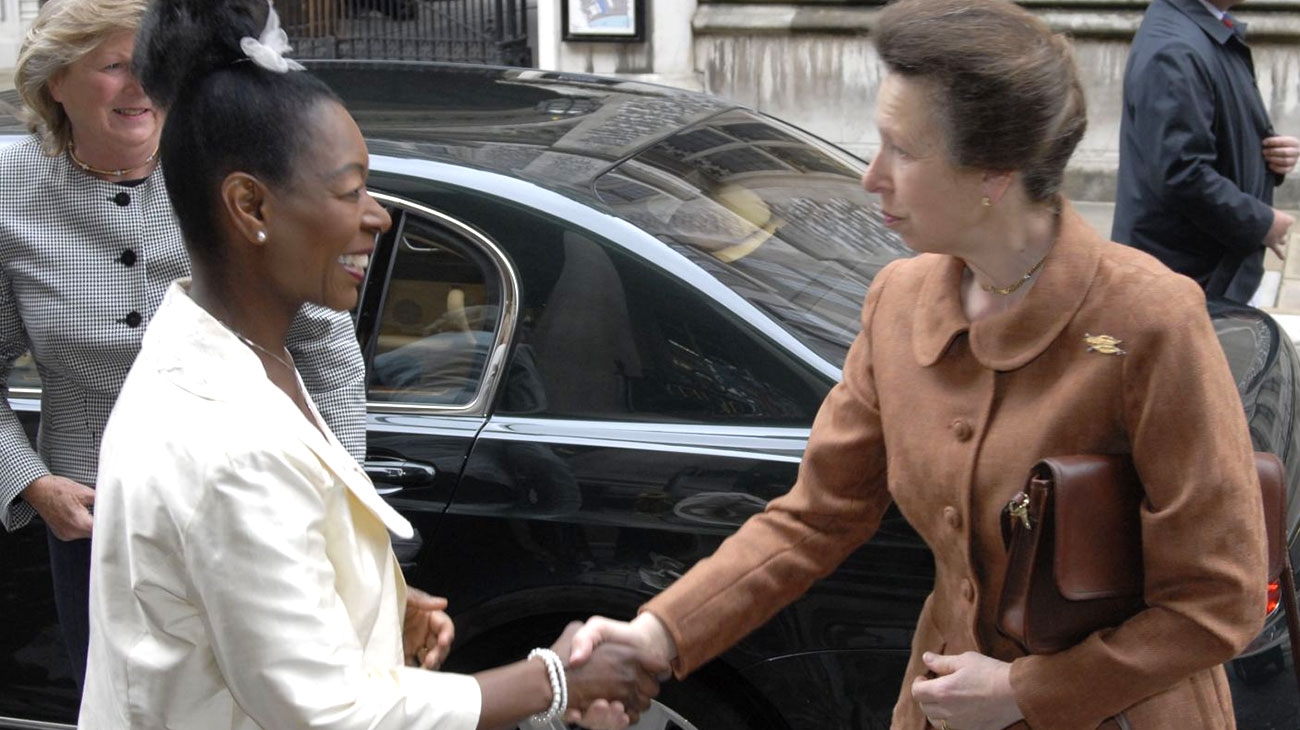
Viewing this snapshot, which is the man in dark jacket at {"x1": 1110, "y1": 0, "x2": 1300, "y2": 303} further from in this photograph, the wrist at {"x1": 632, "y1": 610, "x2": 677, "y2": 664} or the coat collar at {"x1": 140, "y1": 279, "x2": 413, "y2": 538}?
the coat collar at {"x1": 140, "y1": 279, "x2": 413, "y2": 538}

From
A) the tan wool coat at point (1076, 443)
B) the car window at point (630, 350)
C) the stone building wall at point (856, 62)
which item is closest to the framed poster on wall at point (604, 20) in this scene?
the stone building wall at point (856, 62)

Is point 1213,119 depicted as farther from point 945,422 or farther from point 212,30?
point 212,30

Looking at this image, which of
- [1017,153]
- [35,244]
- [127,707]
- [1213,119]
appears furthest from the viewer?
[1213,119]

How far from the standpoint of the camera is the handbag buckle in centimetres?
187

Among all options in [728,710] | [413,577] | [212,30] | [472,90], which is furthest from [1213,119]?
[212,30]

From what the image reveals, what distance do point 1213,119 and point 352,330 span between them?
2831 millimetres

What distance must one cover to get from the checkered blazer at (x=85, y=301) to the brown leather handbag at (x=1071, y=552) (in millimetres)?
1493

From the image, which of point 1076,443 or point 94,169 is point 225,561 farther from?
point 94,169

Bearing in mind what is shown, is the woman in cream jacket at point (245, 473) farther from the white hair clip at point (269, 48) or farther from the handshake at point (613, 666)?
the handshake at point (613, 666)

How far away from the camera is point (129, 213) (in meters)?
2.92

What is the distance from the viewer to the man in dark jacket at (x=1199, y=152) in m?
4.48

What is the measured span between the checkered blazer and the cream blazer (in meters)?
1.11

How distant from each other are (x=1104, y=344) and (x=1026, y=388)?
0.14m

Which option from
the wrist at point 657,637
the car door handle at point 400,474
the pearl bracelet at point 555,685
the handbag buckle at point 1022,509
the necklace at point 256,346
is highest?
the necklace at point 256,346
